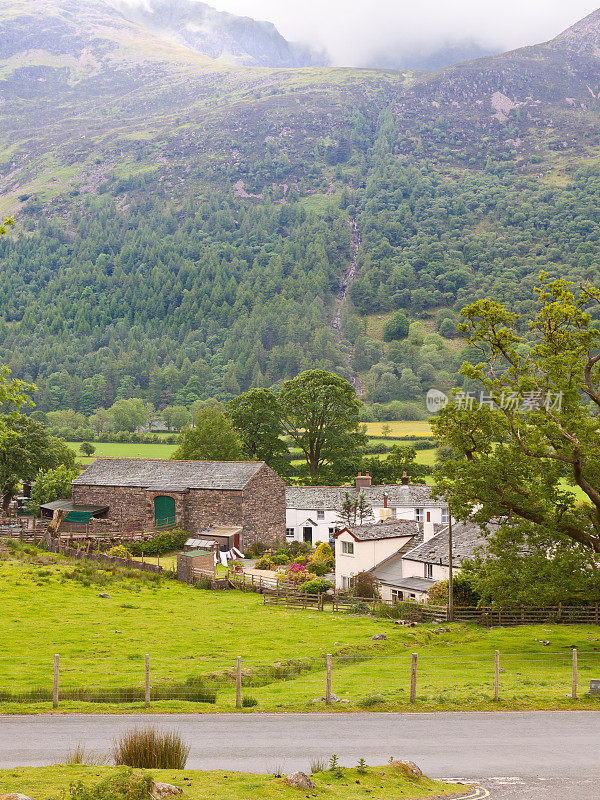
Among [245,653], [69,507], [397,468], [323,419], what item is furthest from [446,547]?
[323,419]

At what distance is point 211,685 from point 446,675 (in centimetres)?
795

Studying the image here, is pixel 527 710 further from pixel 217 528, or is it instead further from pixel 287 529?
pixel 287 529

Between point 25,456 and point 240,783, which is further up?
point 25,456

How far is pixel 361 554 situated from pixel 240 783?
39219mm

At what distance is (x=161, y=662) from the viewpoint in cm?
2714

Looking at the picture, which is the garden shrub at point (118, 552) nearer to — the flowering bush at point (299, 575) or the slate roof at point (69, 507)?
the slate roof at point (69, 507)

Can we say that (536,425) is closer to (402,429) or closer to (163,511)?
(163,511)

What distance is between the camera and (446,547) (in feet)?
152

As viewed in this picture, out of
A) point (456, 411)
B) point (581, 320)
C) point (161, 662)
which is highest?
point (581, 320)

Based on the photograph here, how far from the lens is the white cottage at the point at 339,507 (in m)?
71.0

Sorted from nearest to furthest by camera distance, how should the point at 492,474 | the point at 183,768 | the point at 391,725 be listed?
1. the point at 183,768
2. the point at 391,725
3. the point at 492,474

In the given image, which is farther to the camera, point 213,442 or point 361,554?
point 213,442

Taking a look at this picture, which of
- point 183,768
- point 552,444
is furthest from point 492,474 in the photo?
point 183,768

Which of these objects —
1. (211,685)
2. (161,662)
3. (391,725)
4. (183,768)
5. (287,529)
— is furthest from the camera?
(287,529)
